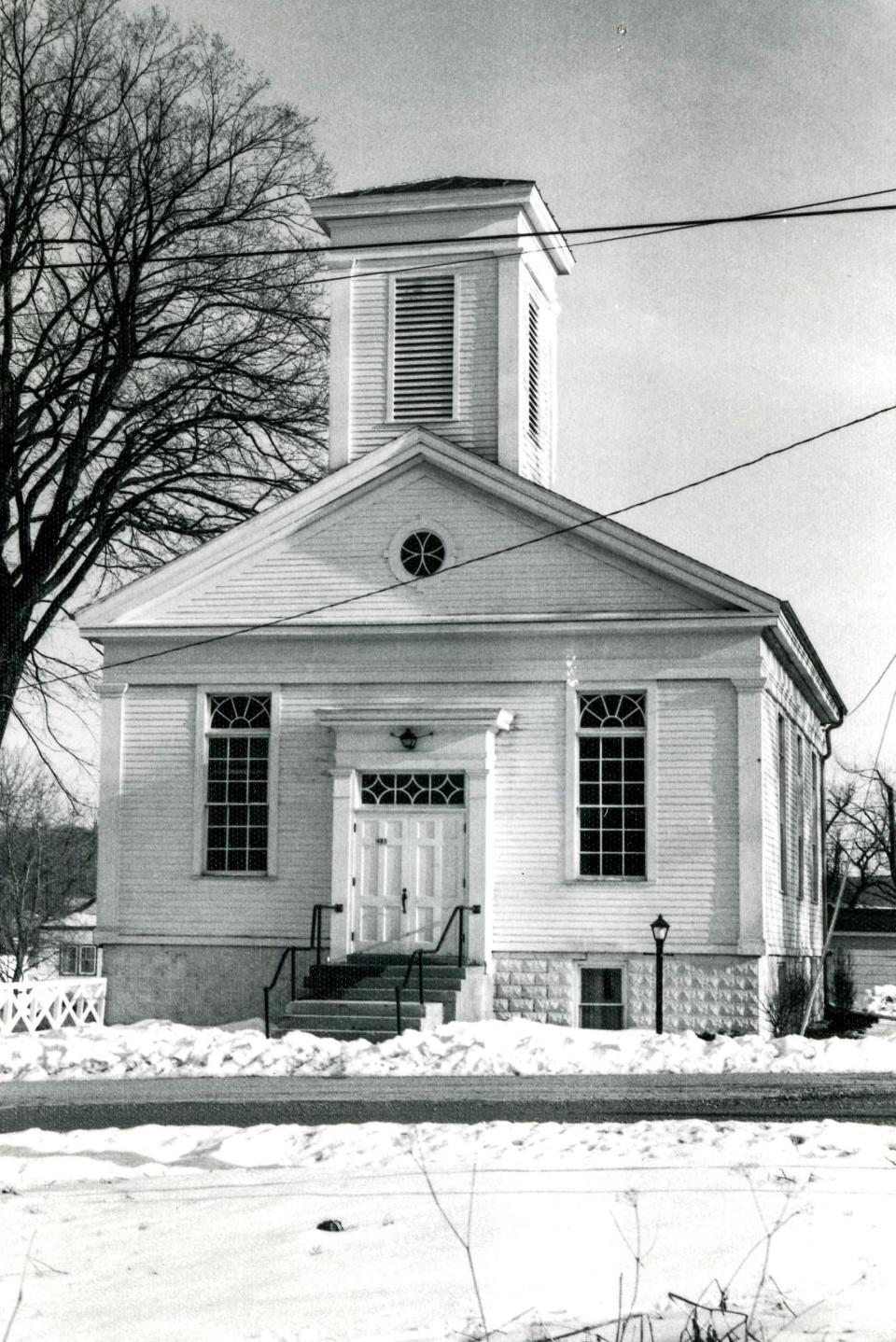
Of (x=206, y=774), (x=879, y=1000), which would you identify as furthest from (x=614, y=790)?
(x=879, y=1000)

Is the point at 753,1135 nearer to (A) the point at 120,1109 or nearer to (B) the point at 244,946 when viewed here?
(A) the point at 120,1109

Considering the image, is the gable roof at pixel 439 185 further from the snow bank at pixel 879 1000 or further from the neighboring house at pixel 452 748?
the snow bank at pixel 879 1000

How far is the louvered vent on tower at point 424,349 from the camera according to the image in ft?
75.6

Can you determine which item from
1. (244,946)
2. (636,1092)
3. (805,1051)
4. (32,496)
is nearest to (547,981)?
(244,946)

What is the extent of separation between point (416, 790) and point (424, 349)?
599 cm

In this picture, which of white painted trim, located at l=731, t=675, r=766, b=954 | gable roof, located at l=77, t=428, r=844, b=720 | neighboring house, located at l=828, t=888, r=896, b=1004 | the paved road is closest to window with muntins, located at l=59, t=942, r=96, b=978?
neighboring house, located at l=828, t=888, r=896, b=1004

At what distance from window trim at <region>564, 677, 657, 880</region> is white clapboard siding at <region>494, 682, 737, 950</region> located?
1.9 inches

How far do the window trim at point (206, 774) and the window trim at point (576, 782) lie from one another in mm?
3527

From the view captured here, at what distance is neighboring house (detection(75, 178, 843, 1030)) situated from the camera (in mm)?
20516

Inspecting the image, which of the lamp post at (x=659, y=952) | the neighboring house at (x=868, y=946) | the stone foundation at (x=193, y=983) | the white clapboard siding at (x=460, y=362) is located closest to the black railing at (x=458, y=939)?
the stone foundation at (x=193, y=983)

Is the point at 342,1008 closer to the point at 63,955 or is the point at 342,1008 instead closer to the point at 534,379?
the point at 534,379

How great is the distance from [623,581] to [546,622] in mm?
1044

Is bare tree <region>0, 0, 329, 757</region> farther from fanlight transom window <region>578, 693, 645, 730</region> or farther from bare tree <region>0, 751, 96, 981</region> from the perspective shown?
bare tree <region>0, 751, 96, 981</region>

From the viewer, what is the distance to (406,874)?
20.9 m
